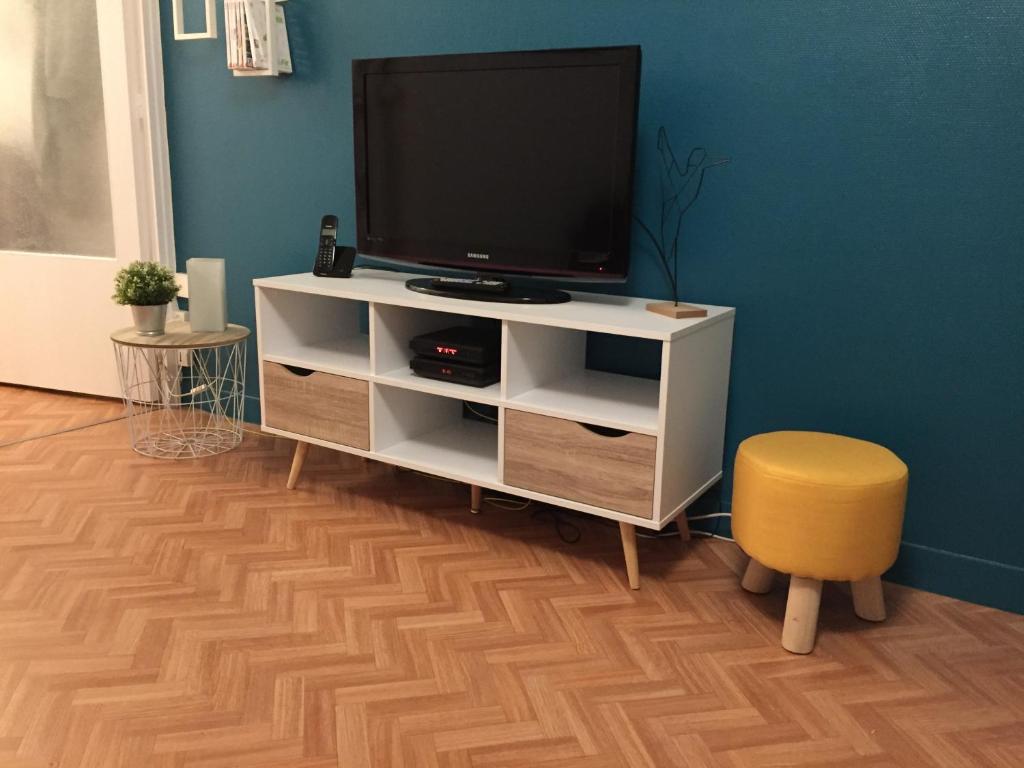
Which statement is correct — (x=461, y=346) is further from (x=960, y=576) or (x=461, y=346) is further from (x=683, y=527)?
(x=960, y=576)

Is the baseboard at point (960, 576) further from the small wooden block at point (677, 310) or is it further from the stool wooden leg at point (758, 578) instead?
the small wooden block at point (677, 310)

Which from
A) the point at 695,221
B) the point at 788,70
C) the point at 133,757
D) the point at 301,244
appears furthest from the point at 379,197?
the point at 133,757

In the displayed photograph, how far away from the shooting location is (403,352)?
275 centimetres

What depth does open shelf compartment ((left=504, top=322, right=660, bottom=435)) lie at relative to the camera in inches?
90.8

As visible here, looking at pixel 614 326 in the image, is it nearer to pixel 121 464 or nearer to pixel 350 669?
pixel 350 669

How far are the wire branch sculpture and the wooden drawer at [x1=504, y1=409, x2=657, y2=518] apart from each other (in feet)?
1.54

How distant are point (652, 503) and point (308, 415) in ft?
3.83

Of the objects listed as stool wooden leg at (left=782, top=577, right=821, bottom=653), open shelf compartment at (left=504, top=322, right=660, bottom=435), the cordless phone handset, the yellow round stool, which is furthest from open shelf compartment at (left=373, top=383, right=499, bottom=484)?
stool wooden leg at (left=782, top=577, right=821, bottom=653)

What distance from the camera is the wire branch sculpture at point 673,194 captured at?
251cm

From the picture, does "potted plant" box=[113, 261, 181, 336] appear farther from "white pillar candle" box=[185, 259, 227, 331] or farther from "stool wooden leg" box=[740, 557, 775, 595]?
"stool wooden leg" box=[740, 557, 775, 595]

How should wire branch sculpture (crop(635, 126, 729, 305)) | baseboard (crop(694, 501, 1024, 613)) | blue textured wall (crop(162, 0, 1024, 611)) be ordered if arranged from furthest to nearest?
wire branch sculpture (crop(635, 126, 729, 305)) < baseboard (crop(694, 501, 1024, 613)) < blue textured wall (crop(162, 0, 1024, 611))

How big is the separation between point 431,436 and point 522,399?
53cm

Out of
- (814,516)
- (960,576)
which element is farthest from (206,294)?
(960,576)

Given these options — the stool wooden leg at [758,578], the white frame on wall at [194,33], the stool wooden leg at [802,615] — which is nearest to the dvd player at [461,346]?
the stool wooden leg at [758,578]
